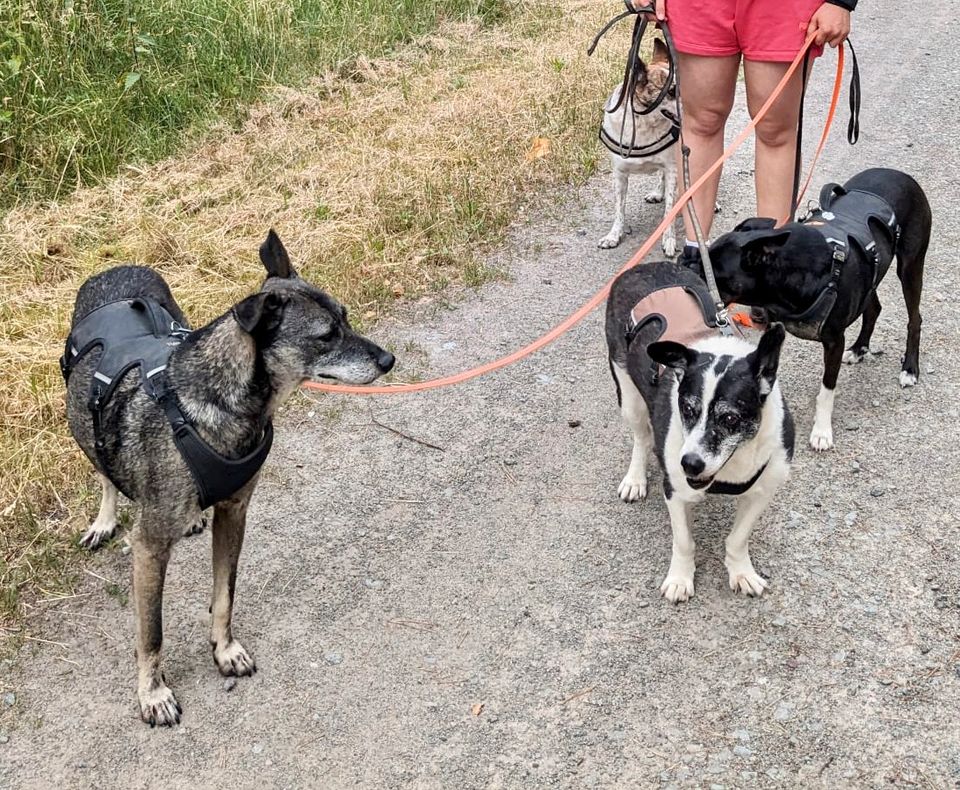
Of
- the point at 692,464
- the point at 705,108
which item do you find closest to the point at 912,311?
the point at 705,108

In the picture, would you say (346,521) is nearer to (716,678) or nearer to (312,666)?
(312,666)

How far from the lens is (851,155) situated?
726cm

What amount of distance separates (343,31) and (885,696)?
25.0 ft

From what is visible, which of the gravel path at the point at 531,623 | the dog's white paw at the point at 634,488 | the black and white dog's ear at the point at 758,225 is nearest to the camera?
the gravel path at the point at 531,623

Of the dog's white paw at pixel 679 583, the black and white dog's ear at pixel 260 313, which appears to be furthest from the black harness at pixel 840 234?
the black and white dog's ear at pixel 260 313

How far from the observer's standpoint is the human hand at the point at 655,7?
186 inches

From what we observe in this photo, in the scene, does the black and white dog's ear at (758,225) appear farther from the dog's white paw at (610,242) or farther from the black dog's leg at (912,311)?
the dog's white paw at (610,242)

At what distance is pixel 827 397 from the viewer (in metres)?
4.45

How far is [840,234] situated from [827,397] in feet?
2.49

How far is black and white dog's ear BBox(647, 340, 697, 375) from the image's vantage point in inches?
129

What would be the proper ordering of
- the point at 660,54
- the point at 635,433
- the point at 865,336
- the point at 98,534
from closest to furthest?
the point at 98,534, the point at 635,433, the point at 865,336, the point at 660,54

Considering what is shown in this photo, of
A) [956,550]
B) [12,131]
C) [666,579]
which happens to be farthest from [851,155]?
[12,131]

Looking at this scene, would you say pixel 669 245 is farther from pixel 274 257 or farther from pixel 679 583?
pixel 274 257

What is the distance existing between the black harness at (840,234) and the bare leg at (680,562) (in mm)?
1260
